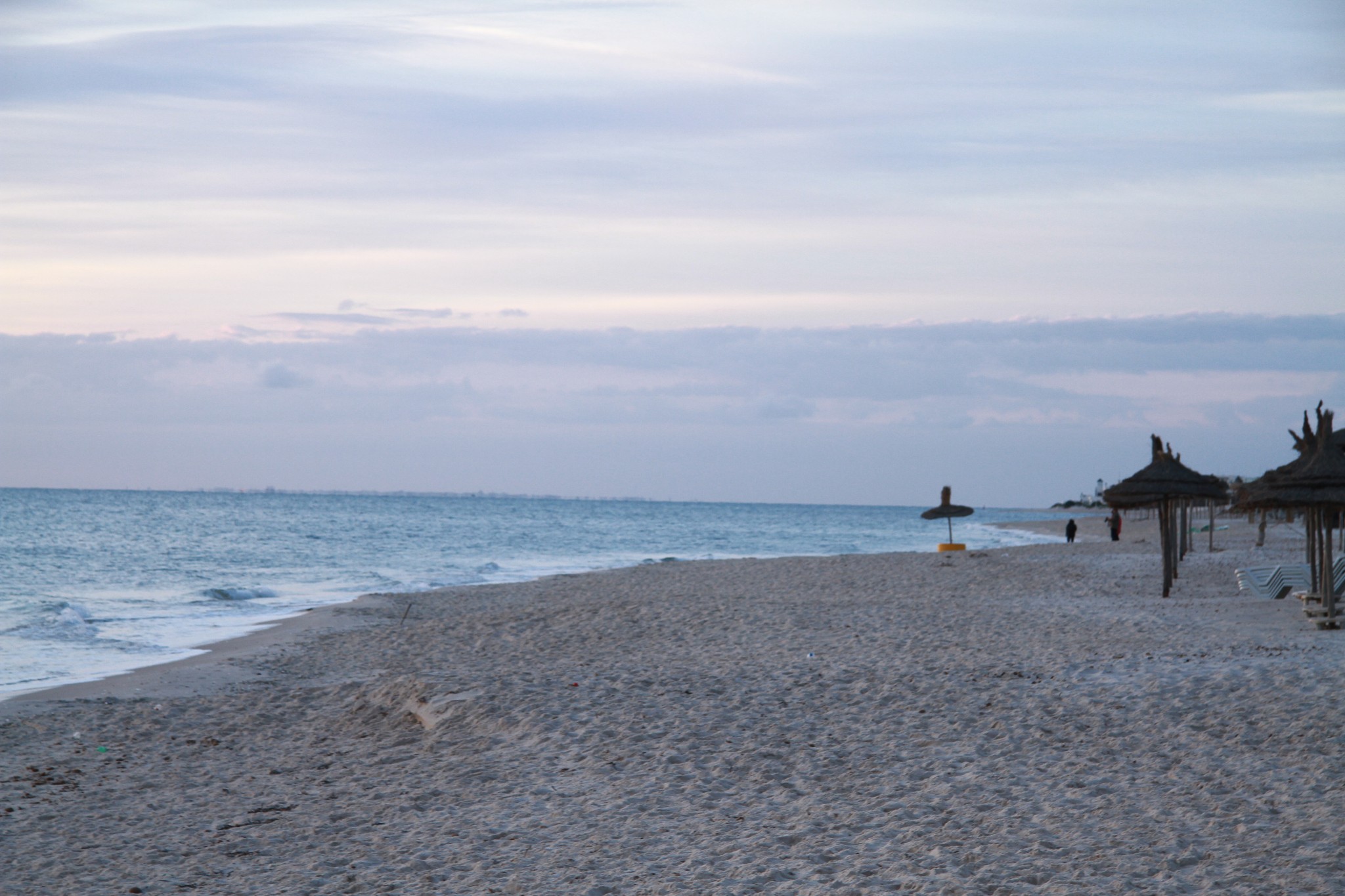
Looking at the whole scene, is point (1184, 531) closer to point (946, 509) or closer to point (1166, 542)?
point (946, 509)

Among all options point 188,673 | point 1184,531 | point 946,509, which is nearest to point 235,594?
point 188,673

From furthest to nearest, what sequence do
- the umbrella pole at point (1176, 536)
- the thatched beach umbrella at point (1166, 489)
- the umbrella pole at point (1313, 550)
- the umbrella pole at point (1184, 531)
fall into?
the umbrella pole at point (1184, 531)
the umbrella pole at point (1176, 536)
the thatched beach umbrella at point (1166, 489)
the umbrella pole at point (1313, 550)

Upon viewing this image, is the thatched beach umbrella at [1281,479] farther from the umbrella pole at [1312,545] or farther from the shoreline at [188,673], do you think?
the shoreline at [188,673]

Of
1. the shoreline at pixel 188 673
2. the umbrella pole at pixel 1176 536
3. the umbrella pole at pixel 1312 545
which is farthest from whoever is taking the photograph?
the umbrella pole at pixel 1176 536

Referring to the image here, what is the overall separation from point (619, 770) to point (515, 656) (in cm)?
543

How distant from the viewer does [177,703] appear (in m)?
9.73

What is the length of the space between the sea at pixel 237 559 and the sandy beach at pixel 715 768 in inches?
158

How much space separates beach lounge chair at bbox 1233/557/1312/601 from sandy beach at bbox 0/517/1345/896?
83.2 inches

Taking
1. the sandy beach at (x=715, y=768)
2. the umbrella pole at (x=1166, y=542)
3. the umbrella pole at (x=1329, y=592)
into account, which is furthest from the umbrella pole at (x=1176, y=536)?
the umbrella pole at (x=1329, y=592)

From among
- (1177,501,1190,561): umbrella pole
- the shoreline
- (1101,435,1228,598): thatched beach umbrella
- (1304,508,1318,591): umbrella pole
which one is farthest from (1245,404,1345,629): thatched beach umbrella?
the shoreline

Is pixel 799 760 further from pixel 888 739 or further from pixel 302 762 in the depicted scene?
pixel 302 762

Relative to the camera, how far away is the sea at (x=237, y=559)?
15227 mm

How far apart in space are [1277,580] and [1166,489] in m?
2.01

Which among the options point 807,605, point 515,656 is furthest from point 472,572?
point 515,656
